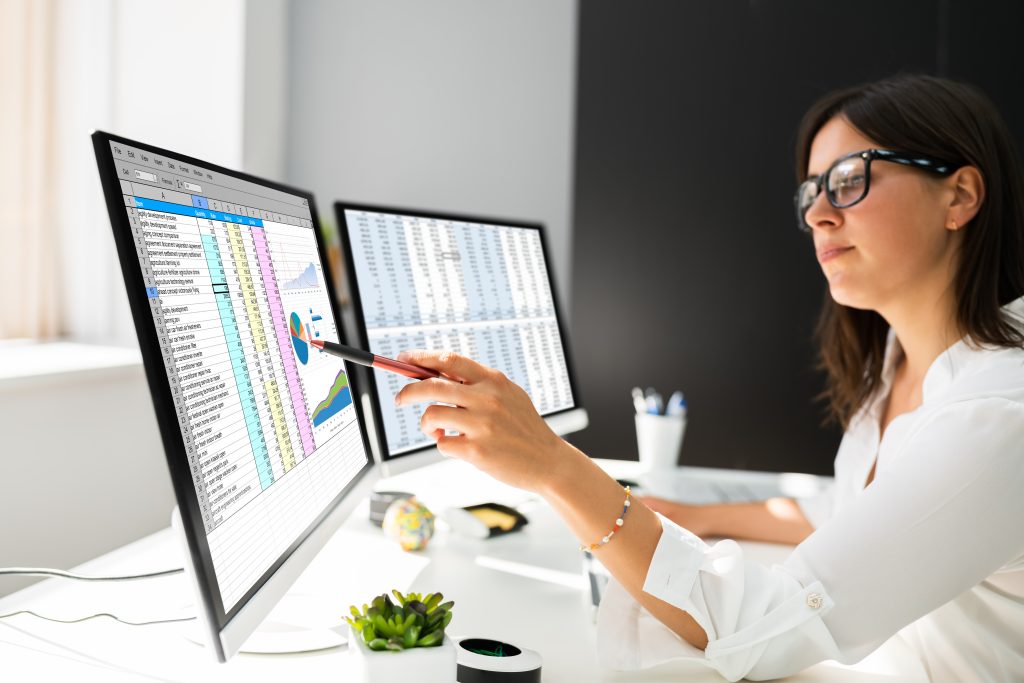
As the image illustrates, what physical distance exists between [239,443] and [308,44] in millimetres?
2206

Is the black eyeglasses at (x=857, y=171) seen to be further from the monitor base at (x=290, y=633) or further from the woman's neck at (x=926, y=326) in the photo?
the monitor base at (x=290, y=633)

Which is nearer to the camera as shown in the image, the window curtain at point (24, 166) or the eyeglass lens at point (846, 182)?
the eyeglass lens at point (846, 182)

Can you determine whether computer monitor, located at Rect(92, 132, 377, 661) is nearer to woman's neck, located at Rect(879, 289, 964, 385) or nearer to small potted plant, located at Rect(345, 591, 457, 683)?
small potted plant, located at Rect(345, 591, 457, 683)

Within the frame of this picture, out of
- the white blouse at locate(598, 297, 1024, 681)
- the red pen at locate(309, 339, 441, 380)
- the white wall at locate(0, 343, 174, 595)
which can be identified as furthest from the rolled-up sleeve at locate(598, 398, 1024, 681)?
the white wall at locate(0, 343, 174, 595)

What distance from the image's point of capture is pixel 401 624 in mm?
620

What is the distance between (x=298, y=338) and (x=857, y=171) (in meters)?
0.80

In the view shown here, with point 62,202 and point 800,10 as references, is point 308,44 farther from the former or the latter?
point 800,10

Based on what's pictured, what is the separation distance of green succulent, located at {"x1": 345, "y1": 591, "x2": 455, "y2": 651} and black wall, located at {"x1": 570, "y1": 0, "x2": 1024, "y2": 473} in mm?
1421

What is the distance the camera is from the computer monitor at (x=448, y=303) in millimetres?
1079

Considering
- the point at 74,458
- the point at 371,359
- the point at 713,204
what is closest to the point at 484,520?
the point at 371,359

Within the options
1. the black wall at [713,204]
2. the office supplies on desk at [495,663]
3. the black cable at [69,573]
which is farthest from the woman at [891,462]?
the black wall at [713,204]

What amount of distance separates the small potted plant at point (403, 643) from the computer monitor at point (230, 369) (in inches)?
3.2

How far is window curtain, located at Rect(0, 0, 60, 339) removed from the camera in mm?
1652

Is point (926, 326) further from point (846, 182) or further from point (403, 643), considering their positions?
point (403, 643)
